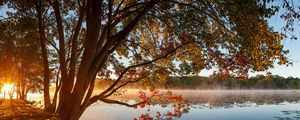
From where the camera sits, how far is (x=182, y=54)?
56.5 ft

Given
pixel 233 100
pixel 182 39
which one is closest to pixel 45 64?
pixel 182 39

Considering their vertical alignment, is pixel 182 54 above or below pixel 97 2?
below

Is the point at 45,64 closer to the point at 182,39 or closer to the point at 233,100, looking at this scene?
the point at 182,39

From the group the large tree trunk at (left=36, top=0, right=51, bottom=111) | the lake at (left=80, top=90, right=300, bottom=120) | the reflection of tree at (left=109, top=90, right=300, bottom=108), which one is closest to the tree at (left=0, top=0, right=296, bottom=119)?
the large tree trunk at (left=36, top=0, right=51, bottom=111)

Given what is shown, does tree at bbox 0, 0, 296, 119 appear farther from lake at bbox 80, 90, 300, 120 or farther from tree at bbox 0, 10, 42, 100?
lake at bbox 80, 90, 300, 120

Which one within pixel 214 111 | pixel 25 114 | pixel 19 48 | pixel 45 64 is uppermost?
pixel 19 48

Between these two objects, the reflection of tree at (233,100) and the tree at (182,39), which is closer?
the tree at (182,39)

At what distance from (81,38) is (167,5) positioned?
1096 centimetres

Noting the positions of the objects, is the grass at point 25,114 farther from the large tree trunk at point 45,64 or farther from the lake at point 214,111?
the lake at point 214,111

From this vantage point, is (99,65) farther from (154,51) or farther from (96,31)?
(154,51)

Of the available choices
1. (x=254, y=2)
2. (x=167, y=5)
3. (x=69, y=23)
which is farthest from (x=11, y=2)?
(x=254, y=2)

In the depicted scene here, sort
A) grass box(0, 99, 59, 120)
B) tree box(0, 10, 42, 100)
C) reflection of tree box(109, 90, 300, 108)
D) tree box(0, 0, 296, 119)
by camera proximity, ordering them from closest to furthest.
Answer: tree box(0, 0, 296, 119) < grass box(0, 99, 59, 120) < tree box(0, 10, 42, 100) < reflection of tree box(109, 90, 300, 108)

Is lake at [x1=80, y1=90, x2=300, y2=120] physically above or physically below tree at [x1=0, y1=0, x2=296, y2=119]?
below

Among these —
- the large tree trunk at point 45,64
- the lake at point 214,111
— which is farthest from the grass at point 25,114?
the lake at point 214,111
